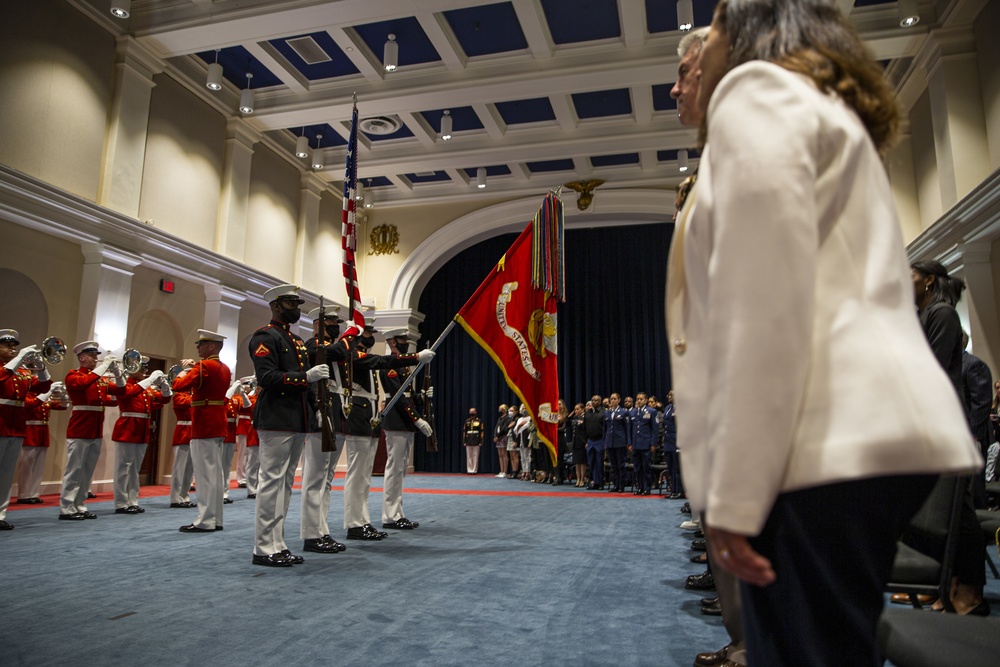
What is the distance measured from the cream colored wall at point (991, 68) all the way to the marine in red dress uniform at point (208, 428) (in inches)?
355

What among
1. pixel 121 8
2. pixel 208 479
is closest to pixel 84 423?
pixel 208 479

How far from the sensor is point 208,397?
5.59 meters

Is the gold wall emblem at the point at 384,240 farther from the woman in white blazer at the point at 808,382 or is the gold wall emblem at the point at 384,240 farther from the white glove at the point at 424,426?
the woman in white blazer at the point at 808,382

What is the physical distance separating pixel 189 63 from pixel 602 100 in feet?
21.2

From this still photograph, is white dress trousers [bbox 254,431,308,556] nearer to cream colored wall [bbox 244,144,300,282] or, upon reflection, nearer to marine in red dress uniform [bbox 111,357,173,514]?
marine in red dress uniform [bbox 111,357,173,514]

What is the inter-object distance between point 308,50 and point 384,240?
561 cm

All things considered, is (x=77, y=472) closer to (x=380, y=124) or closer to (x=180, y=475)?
(x=180, y=475)

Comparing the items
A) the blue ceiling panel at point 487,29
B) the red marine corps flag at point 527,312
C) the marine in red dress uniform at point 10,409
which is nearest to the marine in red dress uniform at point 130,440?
the marine in red dress uniform at point 10,409

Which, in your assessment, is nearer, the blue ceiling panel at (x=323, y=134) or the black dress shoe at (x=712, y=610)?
the black dress shoe at (x=712, y=610)

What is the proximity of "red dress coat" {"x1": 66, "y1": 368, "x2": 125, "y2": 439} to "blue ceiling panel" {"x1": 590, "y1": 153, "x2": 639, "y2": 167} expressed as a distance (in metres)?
9.70

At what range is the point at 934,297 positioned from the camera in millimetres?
2645

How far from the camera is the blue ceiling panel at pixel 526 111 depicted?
11.0m

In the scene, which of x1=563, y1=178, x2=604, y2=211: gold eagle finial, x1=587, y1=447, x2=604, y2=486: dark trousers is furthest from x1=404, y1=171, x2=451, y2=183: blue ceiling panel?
x1=587, y1=447, x2=604, y2=486: dark trousers

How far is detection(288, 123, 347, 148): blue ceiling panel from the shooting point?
12.0 m
